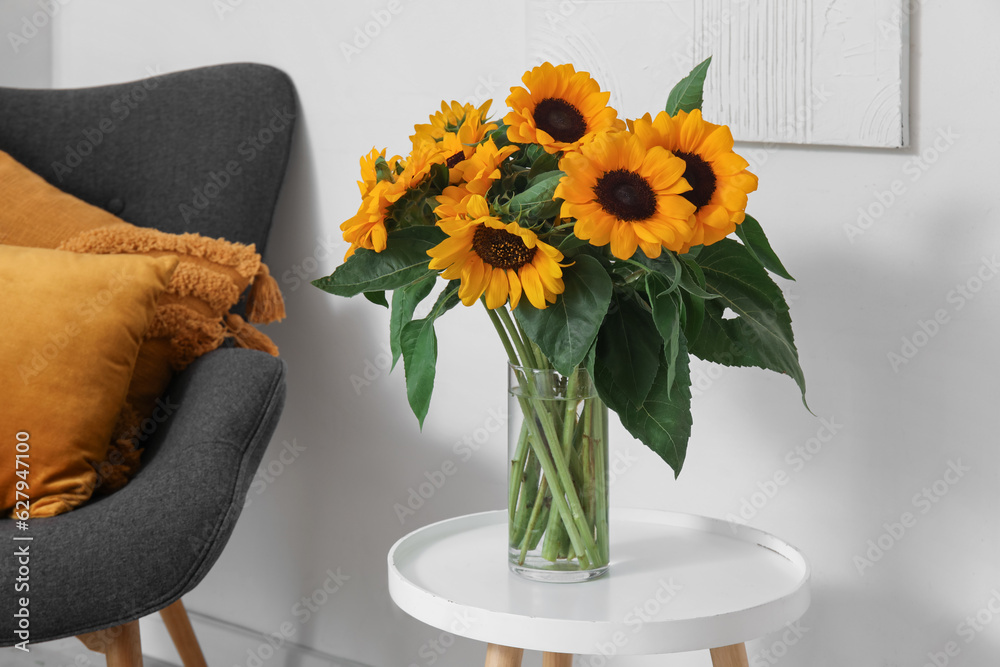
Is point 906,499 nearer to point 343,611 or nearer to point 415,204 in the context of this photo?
point 415,204

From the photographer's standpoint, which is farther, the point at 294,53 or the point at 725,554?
the point at 294,53

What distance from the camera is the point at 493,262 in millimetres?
751

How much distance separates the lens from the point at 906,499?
1.04 meters

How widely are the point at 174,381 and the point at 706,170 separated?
0.84 metres

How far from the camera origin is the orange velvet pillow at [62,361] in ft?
3.59

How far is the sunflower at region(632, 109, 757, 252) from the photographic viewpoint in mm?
716

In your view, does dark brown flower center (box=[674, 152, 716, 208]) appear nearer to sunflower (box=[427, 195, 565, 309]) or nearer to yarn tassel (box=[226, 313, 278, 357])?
sunflower (box=[427, 195, 565, 309])

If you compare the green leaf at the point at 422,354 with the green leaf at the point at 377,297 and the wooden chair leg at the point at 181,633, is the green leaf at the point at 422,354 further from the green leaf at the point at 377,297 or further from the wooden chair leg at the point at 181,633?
the wooden chair leg at the point at 181,633

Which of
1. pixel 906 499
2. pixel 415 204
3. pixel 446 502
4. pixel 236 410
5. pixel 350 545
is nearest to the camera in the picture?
pixel 415 204

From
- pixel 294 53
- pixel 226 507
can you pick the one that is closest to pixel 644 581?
pixel 226 507

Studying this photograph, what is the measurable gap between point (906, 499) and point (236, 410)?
2.51 ft

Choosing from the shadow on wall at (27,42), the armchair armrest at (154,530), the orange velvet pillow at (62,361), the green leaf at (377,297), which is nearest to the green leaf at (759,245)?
the green leaf at (377,297)

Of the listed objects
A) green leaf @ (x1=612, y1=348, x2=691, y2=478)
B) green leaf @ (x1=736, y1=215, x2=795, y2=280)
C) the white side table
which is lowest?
the white side table

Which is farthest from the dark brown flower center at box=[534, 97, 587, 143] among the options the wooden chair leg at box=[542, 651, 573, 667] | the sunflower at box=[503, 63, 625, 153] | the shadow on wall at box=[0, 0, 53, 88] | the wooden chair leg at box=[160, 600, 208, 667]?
the shadow on wall at box=[0, 0, 53, 88]
